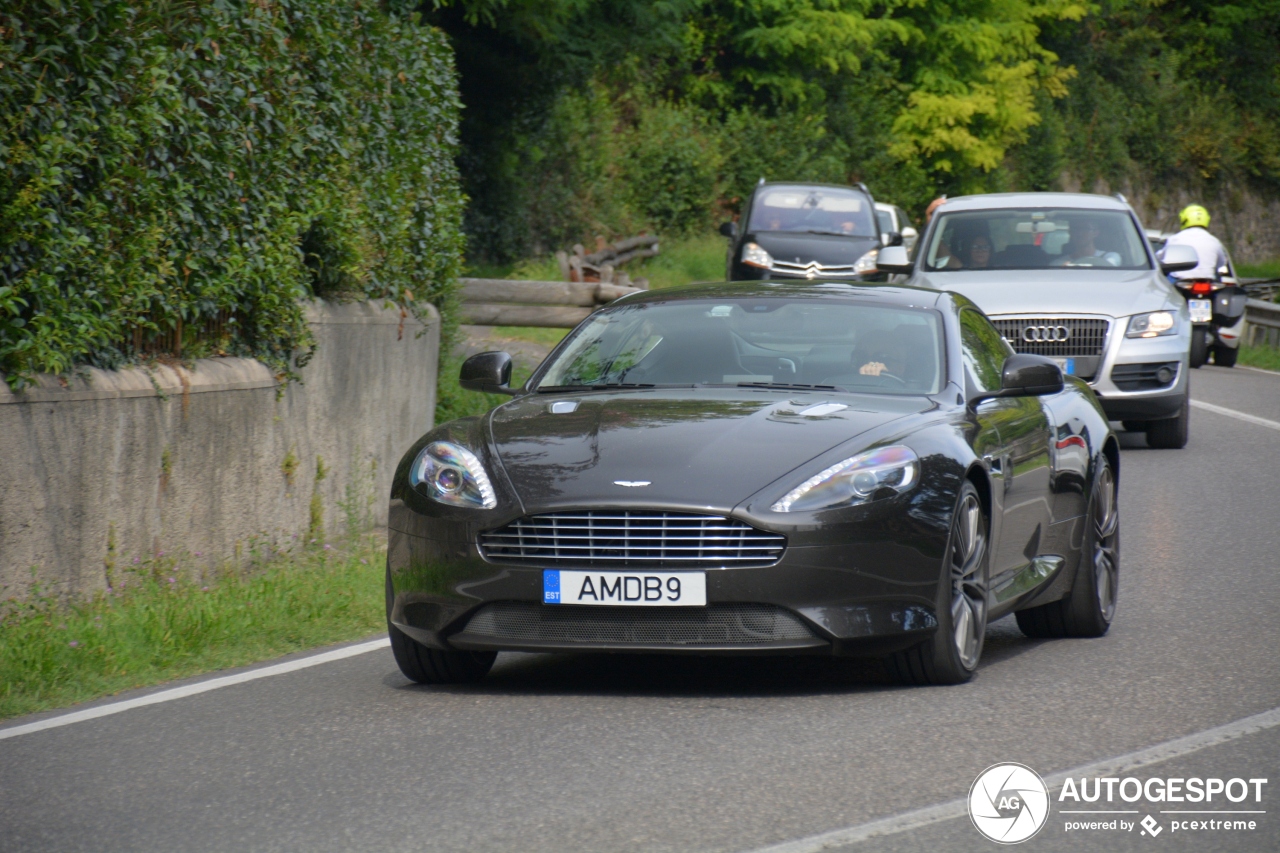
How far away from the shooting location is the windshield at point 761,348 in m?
7.67

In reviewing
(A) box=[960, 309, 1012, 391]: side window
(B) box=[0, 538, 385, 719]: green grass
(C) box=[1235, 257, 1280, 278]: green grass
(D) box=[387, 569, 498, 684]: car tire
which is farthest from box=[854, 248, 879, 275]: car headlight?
(C) box=[1235, 257, 1280, 278]: green grass

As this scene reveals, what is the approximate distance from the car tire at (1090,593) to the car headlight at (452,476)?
8.32 ft

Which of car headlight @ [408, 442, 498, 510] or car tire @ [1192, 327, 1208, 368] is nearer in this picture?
car headlight @ [408, 442, 498, 510]

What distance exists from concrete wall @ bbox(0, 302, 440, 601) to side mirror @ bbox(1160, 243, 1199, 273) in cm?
679

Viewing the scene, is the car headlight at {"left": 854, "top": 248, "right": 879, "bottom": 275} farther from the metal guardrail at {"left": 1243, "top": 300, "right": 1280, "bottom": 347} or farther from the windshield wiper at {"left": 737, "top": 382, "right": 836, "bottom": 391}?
the windshield wiper at {"left": 737, "top": 382, "right": 836, "bottom": 391}

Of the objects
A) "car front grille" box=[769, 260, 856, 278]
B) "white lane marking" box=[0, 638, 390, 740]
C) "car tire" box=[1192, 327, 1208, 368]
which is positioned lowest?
"car tire" box=[1192, 327, 1208, 368]

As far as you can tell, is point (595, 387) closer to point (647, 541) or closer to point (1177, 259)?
point (647, 541)

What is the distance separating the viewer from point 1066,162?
61.3m

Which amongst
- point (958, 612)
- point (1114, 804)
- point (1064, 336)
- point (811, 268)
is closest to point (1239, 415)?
point (1064, 336)

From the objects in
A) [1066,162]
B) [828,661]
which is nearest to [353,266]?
[828,661]

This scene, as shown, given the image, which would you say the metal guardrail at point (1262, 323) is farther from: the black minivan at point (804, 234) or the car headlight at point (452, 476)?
the car headlight at point (452, 476)

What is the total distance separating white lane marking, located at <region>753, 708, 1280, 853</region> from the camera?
15.5ft

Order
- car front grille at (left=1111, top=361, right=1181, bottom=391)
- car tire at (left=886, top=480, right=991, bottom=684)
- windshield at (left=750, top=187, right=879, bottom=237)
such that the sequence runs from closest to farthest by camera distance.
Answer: car tire at (left=886, top=480, right=991, bottom=684)
car front grille at (left=1111, top=361, right=1181, bottom=391)
windshield at (left=750, top=187, right=879, bottom=237)

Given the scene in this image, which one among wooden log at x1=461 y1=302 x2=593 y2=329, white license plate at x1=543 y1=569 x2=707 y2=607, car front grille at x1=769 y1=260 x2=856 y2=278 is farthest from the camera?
car front grille at x1=769 y1=260 x2=856 y2=278
